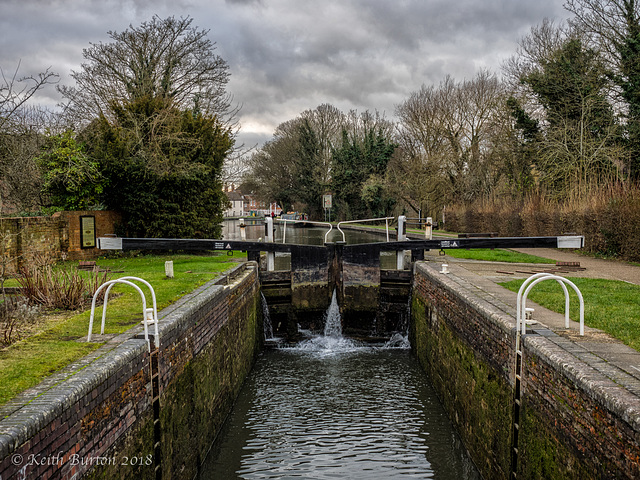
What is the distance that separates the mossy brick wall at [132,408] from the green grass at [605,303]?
5038 mm

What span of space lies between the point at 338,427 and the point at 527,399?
137 inches

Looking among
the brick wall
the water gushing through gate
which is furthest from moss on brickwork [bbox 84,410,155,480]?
the brick wall

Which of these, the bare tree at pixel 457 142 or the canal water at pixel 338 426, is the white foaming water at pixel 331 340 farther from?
the bare tree at pixel 457 142

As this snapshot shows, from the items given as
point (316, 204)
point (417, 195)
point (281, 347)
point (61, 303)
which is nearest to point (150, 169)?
point (281, 347)

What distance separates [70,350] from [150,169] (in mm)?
10964

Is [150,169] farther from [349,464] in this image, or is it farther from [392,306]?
[349,464]

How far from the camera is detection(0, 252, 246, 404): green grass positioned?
4121mm

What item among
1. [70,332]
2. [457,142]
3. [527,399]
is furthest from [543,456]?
[457,142]

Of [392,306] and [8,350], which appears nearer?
[8,350]

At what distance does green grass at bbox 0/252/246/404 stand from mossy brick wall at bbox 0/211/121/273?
10.2 ft

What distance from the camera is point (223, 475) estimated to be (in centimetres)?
627

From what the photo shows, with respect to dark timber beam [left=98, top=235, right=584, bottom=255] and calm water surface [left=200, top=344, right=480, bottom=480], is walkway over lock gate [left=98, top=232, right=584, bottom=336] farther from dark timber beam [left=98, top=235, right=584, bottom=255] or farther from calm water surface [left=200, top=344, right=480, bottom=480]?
calm water surface [left=200, top=344, right=480, bottom=480]

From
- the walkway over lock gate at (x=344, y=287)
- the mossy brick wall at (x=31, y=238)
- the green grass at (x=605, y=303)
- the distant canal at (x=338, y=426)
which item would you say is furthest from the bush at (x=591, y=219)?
the mossy brick wall at (x=31, y=238)

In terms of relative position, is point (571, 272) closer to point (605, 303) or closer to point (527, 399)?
point (605, 303)
